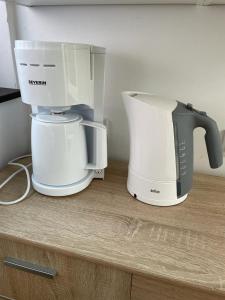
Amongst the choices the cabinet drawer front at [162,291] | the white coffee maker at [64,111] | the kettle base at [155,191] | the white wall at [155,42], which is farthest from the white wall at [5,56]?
the cabinet drawer front at [162,291]

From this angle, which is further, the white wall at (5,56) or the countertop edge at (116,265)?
the white wall at (5,56)

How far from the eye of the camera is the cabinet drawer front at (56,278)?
526 millimetres

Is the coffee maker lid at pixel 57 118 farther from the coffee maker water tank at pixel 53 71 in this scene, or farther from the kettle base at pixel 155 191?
the kettle base at pixel 155 191

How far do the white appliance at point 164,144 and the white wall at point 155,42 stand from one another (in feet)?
Result: 0.60

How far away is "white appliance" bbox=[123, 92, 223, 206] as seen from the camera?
592mm

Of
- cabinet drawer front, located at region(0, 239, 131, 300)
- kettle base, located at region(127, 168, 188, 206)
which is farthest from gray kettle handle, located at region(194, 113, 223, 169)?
cabinet drawer front, located at region(0, 239, 131, 300)

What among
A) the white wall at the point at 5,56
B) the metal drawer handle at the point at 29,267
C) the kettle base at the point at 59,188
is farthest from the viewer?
the white wall at the point at 5,56

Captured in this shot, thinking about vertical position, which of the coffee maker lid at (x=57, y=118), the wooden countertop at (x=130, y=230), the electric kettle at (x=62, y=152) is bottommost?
the wooden countertop at (x=130, y=230)

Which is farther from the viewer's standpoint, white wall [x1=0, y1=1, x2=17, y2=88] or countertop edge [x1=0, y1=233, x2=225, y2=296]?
white wall [x1=0, y1=1, x2=17, y2=88]

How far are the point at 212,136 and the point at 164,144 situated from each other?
12cm

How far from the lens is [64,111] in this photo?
67 centimetres

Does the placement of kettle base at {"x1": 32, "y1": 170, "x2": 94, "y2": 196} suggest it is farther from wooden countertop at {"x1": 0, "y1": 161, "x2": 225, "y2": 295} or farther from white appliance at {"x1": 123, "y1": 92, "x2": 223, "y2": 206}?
white appliance at {"x1": 123, "y1": 92, "x2": 223, "y2": 206}

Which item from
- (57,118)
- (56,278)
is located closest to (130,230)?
(56,278)

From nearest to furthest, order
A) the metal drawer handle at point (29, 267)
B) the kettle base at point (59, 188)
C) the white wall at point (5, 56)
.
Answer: the metal drawer handle at point (29, 267) → the kettle base at point (59, 188) → the white wall at point (5, 56)
